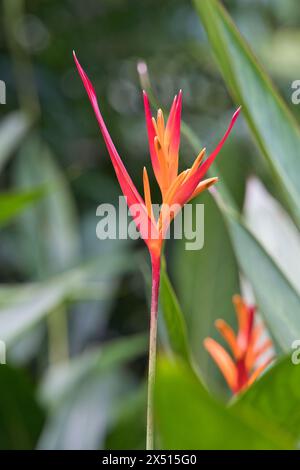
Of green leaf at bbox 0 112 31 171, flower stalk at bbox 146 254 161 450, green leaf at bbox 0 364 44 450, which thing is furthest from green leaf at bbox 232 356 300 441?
green leaf at bbox 0 112 31 171

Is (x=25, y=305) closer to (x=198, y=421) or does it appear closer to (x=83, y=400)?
(x=83, y=400)

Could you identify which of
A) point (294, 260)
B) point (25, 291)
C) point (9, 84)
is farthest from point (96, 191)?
point (294, 260)

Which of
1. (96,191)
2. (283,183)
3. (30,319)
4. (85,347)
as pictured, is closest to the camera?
(283,183)

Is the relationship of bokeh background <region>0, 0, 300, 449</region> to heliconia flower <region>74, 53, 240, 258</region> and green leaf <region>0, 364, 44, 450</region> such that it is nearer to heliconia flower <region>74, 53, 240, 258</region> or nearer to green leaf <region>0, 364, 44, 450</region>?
green leaf <region>0, 364, 44, 450</region>

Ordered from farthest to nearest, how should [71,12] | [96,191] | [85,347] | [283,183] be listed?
[71,12]
[96,191]
[85,347]
[283,183]
